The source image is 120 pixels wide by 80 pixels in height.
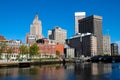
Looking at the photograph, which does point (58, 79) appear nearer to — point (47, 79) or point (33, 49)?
point (47, 79)

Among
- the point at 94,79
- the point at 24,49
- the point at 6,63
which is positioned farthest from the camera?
the point at 24,49

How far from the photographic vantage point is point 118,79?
71.4 meters

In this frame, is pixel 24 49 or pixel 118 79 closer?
pixel 118 79

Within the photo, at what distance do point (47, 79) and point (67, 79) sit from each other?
5.73 metres

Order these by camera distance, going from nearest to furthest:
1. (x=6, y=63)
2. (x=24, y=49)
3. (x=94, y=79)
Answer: (x=94, y=79)
(x=6, y=63)
(x=24, y=49)

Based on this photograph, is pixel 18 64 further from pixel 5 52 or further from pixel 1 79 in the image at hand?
pixel 1 79

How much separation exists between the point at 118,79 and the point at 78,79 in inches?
457

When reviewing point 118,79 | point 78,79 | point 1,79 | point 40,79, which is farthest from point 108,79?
point 1,79

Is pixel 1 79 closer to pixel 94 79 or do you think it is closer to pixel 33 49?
pixel 94 79

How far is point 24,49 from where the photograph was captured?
18725 cm

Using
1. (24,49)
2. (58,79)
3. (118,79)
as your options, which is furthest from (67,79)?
(24,49)

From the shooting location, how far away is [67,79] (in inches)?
2805

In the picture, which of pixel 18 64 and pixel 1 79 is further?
pixel 18 64

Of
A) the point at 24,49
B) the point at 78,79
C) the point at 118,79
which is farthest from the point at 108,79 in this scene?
→ the point at 24,49
